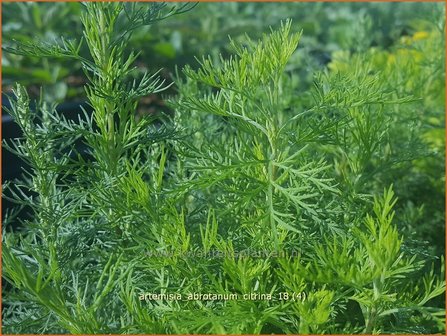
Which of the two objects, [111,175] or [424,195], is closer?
[111,175]

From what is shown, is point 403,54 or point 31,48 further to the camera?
point 403,54

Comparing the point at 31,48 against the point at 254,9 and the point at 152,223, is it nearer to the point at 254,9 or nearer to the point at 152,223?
the point at 152,223

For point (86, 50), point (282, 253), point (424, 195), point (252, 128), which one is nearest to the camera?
point (282, 253)

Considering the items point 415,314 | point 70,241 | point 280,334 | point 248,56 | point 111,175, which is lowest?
point 415,314

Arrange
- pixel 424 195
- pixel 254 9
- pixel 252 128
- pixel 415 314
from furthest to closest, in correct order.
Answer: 1. pixel 254 9
2. pixel 424 195
3. pixel 415 314
4. pixel 252 128

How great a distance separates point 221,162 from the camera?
1.29 m

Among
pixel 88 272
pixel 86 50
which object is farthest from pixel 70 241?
pixel 86 50

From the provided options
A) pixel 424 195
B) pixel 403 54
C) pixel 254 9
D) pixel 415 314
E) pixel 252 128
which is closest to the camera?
pixel 252 128

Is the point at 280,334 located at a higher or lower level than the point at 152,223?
lower

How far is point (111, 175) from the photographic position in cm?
134

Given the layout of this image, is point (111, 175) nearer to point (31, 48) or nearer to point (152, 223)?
point (152, 223)

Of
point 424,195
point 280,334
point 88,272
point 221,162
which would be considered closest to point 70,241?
point 88,272

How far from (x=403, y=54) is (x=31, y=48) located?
1695 millimetres

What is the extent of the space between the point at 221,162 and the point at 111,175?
0.23 meters
